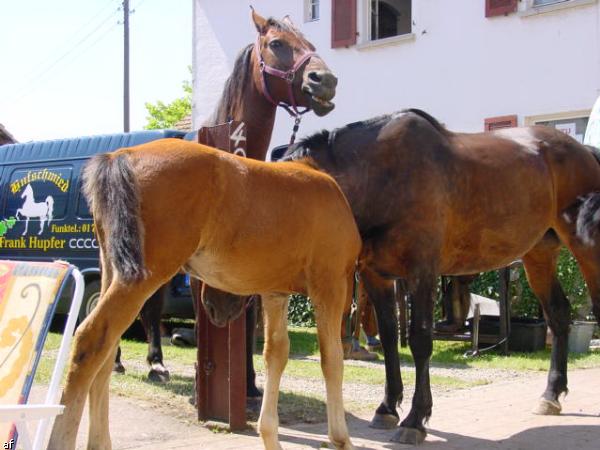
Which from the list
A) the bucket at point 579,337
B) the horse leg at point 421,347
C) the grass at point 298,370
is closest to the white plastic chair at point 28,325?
the grass at point 298,370

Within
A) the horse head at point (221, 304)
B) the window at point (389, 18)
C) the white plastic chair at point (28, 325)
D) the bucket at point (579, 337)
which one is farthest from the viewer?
the window at point (389, 18)

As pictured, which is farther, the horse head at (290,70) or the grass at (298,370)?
the grass at (298,370)

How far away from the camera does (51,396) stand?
2.91 meters

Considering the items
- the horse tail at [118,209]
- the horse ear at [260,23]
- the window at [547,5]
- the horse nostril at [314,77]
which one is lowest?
the horse tail at [118,209]

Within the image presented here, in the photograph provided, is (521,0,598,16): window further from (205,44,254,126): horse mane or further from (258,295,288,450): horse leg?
(258,295,288,450): horse leg

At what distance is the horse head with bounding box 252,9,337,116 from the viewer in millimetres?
4973

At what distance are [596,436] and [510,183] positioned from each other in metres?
1.93

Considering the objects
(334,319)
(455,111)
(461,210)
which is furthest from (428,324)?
(455,111)

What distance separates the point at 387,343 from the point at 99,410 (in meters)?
2.48

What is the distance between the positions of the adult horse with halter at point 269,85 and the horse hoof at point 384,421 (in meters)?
0.94

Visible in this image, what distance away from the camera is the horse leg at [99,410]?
353cm

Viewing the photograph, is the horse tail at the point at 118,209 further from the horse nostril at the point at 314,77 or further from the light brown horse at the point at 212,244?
the horse nostril at the point at 314,77

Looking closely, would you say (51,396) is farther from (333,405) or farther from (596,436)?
(596,436)

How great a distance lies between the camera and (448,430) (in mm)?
5156
